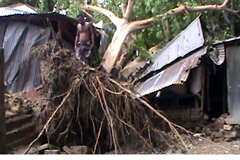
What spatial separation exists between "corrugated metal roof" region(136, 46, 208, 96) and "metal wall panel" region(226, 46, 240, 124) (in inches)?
23.9

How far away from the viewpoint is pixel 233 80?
7.20 metres

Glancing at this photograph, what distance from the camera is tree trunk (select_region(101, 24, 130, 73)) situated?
890cm

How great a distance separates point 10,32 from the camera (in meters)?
8.18

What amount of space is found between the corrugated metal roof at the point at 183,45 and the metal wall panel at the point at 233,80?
0.69 meters

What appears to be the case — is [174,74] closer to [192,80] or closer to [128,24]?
[192,80]

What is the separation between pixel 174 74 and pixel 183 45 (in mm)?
1001

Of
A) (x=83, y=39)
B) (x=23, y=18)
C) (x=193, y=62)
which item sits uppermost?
(x=23, y=18)

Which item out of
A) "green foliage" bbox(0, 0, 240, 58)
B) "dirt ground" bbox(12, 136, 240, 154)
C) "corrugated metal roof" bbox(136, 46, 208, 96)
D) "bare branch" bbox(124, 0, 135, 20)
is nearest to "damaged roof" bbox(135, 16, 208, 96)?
"corrugated metal roof" bbox(136, 46, 208, 96)

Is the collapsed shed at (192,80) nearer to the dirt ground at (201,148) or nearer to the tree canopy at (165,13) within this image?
the dirt ground at (201,148)

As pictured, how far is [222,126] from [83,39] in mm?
3500

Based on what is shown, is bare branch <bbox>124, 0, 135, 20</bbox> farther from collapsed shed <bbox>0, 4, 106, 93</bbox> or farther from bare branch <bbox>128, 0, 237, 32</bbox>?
collapsed shed <bbox>0, 4, 106, 93</bbox>

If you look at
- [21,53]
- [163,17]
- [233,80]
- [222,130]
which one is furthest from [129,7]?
[222,130]
